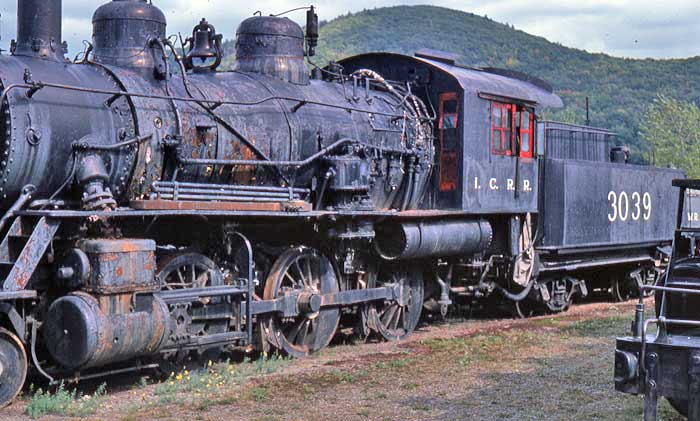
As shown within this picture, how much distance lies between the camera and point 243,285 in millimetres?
10406

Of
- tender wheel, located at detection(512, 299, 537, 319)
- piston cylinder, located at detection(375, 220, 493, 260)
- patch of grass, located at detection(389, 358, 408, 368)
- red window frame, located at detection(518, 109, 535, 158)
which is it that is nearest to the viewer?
patch of grass, located at detection(389, 358, 408, 368)

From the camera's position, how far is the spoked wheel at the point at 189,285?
9742 millimetres

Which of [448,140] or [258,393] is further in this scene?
[448,140]

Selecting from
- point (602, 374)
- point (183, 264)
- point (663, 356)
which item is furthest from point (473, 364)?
point (663, 356)

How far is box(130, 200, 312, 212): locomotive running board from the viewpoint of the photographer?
9305 millimetres

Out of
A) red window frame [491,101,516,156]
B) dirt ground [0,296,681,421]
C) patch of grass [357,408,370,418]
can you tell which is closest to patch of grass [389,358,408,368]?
dirt ground [0,296,681,421]

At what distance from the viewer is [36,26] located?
30.7ft

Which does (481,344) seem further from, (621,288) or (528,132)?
(621,288)

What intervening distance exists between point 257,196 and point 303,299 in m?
1.39

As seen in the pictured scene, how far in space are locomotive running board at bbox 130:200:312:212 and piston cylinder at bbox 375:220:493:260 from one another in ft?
6.22

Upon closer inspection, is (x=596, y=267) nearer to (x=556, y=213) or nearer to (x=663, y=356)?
(x=556, y=213)

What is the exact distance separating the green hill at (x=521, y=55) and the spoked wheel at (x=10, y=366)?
2275 inches

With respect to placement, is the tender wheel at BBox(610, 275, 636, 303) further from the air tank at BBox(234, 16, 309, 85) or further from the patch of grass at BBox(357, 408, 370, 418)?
the patch of grass at BBox(357, 408, 370, 418)

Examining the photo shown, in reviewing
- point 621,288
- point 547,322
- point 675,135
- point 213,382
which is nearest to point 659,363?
point 213,382
